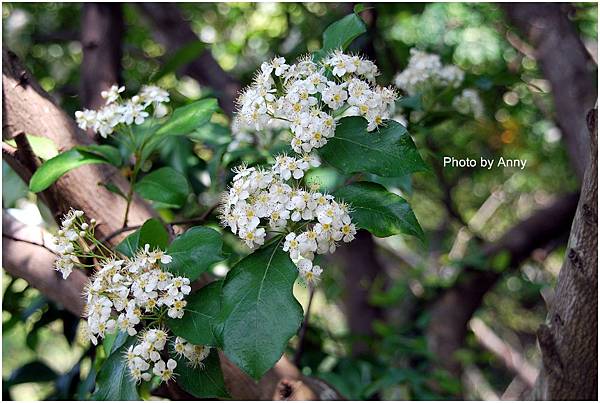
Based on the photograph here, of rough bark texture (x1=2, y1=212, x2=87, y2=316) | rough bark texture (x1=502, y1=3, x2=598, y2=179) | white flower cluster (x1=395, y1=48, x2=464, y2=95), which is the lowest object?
rough bark texture (x1=502, y1=3, x2=598, y2=179)

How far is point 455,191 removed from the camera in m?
4.27

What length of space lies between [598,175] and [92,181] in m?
0.71

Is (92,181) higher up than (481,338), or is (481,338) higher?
(92,181)

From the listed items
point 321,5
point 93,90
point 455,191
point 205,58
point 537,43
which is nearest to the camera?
point 93,90

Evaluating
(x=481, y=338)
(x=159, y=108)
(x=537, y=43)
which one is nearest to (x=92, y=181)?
(x=159, y=108)

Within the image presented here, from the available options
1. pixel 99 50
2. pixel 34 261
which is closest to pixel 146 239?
pixel 34 261

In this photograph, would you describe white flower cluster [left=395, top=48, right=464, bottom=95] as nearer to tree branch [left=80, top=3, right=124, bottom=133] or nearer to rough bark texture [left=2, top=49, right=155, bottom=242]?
rough bark texture [left=2, top=49, right=155, bottom=242]

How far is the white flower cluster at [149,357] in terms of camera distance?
727 mm

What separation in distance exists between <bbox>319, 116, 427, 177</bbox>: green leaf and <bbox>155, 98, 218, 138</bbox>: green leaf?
0.87 ft

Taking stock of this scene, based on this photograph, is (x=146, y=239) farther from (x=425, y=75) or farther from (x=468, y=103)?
(x=468, y=103)

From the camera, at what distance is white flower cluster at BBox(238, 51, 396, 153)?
0.74 metres

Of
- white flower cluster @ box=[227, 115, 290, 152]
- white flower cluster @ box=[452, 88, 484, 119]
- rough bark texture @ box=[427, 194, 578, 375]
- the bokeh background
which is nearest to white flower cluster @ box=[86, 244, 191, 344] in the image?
the bokeh background

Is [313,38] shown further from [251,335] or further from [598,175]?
[251,335]

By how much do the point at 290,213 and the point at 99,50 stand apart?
123cm
